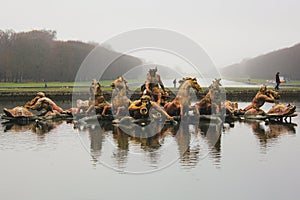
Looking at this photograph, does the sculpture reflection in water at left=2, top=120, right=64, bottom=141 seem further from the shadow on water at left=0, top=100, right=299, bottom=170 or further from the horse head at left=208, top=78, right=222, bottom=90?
the horse head at left=208, top=78, right=222, bottom=90

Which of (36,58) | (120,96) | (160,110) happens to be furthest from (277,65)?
(160,110)

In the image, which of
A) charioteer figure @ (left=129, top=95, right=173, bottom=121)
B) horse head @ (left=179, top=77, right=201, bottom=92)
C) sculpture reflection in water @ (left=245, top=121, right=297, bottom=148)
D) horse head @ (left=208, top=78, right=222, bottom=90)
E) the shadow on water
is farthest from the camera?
horse head @ (left=208, top=78, right=222, bottom=90)

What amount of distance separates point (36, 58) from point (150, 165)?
57863 millimetres

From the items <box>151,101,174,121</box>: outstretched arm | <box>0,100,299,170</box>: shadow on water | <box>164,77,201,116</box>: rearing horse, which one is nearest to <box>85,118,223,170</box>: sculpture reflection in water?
<box>0,100,299,170</box>: shadow on water

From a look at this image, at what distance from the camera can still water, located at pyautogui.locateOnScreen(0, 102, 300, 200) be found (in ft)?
32.0

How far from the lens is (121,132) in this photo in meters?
17.6

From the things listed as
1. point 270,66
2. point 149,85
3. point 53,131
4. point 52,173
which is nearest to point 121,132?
point 53,131

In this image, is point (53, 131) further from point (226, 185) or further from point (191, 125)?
point (226, 185)

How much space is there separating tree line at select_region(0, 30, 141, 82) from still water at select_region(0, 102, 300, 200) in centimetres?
4780

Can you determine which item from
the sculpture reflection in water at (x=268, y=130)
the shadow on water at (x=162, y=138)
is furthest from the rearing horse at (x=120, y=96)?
the sculpture reflection in water at (x=268, y=130)

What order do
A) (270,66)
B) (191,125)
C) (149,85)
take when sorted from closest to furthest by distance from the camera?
(191,125) → (149,85) → (270,66)

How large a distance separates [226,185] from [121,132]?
8.01m

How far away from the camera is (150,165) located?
11.8 meters

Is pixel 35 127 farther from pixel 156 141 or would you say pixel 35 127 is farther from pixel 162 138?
pixel 156 141
